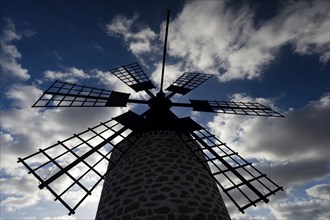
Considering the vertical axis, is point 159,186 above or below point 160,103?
below

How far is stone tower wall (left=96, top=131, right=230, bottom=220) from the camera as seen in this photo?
20.4ft

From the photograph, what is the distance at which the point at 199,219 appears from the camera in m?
6.14

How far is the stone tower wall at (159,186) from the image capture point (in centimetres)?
623

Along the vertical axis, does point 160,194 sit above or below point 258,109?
below

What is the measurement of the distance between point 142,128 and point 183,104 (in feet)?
8.55

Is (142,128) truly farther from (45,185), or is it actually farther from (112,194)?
(45,185)

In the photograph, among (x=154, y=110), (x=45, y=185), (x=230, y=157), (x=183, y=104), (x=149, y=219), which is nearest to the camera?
(x=149, y=219)

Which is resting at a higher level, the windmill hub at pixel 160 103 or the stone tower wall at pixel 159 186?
the windmill hub at pixel 160 103

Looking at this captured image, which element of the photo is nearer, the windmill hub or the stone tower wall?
the stone tower wall

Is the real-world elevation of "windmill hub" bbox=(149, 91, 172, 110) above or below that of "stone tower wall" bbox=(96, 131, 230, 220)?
above

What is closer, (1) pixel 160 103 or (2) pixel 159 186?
(2) pixel 159 186

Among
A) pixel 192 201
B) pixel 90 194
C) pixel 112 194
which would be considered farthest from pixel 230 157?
pixel 90 194

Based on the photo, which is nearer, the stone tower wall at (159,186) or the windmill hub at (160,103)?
the stone tower wall at (159,186)

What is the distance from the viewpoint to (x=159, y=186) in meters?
6.67
